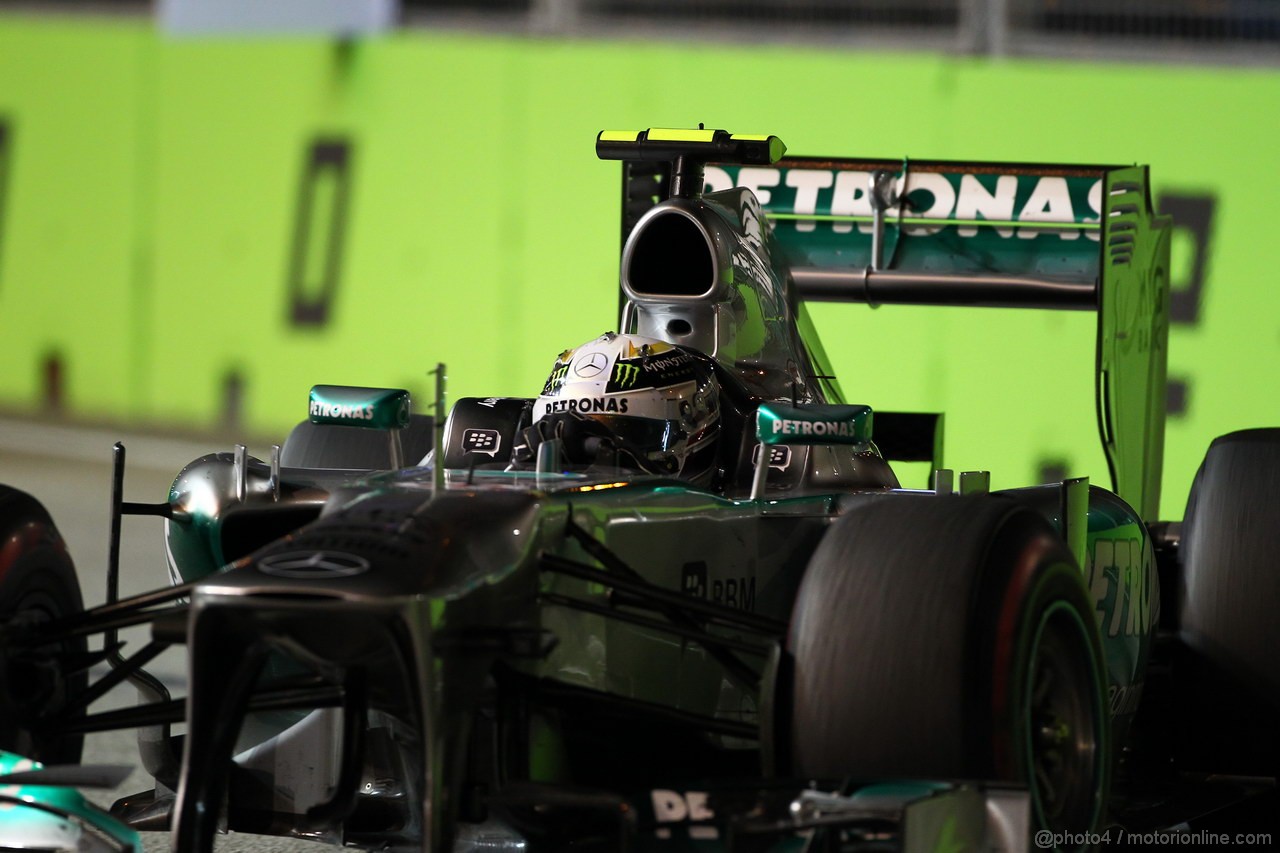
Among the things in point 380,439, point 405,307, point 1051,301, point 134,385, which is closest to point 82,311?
point 134,385

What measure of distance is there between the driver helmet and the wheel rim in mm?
1164

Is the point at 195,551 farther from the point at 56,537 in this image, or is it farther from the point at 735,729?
the point at 735,729

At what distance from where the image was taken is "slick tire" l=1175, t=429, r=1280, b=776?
5148 millimetres

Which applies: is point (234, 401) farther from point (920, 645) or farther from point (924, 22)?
point (920, 645)

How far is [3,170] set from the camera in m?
13.3

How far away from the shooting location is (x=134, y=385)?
41.8 feet

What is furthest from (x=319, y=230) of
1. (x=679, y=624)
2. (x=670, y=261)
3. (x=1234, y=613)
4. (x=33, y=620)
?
(x=679, y=624)

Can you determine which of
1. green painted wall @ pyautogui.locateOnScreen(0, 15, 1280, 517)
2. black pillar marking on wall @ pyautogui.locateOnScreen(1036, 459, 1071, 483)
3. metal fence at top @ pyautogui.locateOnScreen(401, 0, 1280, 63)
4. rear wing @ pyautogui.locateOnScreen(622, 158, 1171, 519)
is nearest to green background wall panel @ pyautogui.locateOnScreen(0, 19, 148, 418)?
green painted wall @ pyautogui.locateOnScreen(0, 15, 1280, 517)

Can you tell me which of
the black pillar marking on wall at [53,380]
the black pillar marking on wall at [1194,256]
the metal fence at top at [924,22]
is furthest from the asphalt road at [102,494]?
the black pillar marking on wall at [1194,256]

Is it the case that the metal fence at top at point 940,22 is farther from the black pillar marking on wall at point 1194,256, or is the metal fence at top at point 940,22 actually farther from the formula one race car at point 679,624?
the formula one race car at point 679,624

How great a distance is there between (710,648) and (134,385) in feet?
31.4

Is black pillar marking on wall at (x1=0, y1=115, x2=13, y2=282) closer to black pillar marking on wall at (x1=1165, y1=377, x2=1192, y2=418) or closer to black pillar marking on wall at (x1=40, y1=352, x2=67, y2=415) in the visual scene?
black pillar marking on wall at (x1=40, y1=352, x2=67, y2=415)

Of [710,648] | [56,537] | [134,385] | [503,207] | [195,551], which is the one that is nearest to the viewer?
[710,648]

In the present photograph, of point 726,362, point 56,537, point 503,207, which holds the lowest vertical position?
point 56,537
